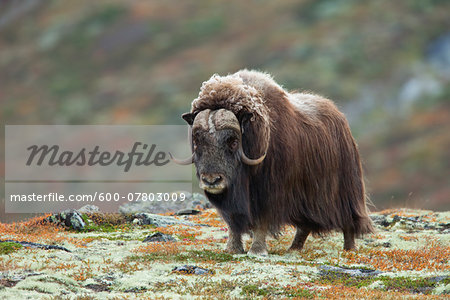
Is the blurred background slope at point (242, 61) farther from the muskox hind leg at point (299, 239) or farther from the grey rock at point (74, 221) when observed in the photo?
the grey rock at point (74, 221)

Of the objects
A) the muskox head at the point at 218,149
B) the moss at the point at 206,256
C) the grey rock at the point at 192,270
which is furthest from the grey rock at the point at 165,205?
the grey rock at the point at 192,270

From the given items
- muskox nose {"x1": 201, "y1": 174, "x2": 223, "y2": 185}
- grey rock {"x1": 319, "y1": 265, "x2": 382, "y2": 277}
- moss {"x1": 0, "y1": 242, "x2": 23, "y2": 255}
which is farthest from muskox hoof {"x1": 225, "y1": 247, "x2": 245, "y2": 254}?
moss {"x1": 0, "y1": 242, "x2": 23, "y2": 255}

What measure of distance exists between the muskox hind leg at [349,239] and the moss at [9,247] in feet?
15.4

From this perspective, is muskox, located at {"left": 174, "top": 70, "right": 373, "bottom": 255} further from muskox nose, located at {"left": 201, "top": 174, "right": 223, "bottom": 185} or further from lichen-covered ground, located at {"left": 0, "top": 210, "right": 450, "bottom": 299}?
lichen-covered ground, located at {"left": 0, "top": 210, "right": 450, "bottom": 299}

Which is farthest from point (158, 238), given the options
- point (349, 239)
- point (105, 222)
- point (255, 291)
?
point (255, 291)

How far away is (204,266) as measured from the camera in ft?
25.6

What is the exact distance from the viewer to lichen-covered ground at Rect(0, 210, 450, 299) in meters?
6.78

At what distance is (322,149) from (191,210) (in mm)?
4224

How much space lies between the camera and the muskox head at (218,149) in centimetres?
830

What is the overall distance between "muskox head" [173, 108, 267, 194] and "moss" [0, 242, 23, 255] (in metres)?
2.43

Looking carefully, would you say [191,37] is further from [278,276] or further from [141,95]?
[278,276]

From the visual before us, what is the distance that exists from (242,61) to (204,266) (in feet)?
145

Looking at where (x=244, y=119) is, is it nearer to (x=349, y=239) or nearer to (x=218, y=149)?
(x=218, y=149)

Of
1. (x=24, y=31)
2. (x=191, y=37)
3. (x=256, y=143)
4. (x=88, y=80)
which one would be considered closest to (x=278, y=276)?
(x=256, y=143)
